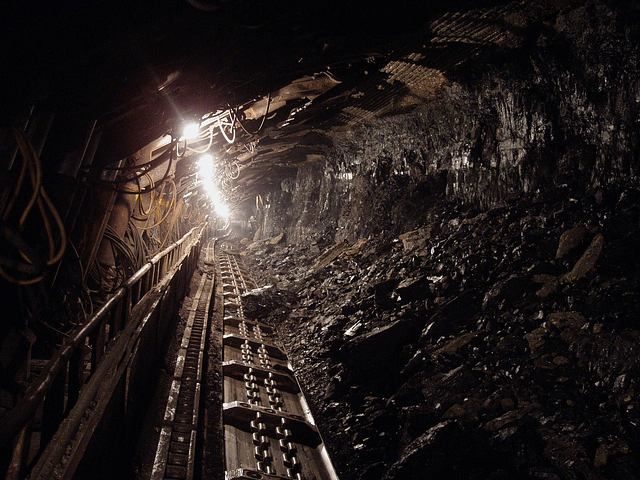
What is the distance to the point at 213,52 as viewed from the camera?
136 inches

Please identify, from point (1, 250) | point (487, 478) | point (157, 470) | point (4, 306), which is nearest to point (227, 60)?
point (1, 250)

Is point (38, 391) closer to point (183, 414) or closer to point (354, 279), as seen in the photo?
point (183, 414)

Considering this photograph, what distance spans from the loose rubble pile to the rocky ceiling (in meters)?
2.55

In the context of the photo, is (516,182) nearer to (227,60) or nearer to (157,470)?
(227,60)

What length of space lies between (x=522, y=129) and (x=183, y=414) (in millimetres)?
5757

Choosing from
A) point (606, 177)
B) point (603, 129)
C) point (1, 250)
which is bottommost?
point (606, 177)

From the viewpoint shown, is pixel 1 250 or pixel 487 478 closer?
pixel 487 478

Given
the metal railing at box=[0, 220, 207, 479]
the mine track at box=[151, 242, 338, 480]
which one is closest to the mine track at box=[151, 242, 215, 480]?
the mine track at box=[151, 242, 338, 480]

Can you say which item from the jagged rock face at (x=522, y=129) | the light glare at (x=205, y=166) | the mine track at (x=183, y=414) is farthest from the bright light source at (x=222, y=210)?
the mine track at (x=183, y=414)

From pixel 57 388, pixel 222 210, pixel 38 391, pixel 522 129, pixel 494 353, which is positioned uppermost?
pixel 222 210

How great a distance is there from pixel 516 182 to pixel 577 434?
3957mm

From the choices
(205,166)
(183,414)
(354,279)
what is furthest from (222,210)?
(183,414)

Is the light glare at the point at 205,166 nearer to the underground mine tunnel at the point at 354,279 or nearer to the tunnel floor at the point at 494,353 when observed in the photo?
the underground mine tunnel at the point at 354,279

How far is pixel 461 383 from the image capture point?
3732 mm
